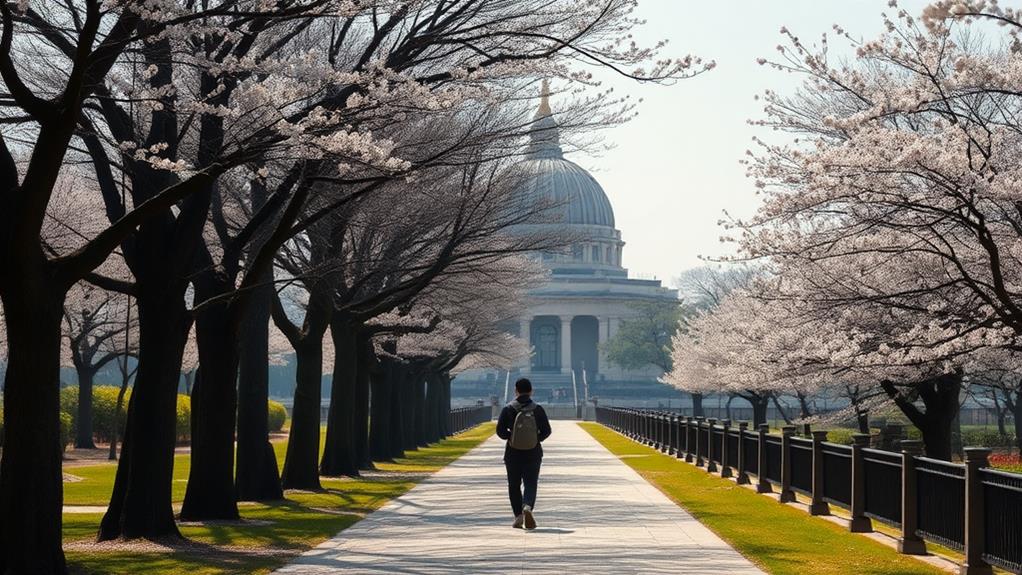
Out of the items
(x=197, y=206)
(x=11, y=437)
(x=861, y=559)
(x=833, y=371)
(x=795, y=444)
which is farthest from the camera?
(x=833, y=371)

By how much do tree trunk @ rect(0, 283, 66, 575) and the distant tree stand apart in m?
114

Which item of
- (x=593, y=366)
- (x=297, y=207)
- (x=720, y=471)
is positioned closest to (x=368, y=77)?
(x=297, y=207)

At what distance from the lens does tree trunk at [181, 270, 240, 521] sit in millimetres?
20406

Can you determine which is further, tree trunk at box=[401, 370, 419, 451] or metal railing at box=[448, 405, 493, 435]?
metal railing at box=[448, 405, 493, 435]

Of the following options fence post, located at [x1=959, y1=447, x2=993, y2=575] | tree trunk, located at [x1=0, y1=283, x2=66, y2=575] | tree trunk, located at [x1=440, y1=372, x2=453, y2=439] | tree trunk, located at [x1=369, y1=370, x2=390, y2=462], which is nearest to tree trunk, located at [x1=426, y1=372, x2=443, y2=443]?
tree trunk, located at [x1=440, y1=372, x2=453, y2=439]

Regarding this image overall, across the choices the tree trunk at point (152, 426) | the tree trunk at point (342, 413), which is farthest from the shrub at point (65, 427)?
the tree trunk at point (152, 426)

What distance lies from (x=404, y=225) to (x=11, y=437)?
14.9 m

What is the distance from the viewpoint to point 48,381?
43.1 feet

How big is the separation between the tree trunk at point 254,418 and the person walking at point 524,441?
685 centimetres

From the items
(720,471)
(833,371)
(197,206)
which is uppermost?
(197,206)

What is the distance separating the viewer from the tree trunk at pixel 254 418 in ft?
80.6

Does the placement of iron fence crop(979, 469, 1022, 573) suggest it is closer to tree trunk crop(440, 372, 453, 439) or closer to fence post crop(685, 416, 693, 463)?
fence post crop(685, 416, 693, 463)

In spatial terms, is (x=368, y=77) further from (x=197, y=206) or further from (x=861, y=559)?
(x=861, y=559)

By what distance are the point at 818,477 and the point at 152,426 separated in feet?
31.7
